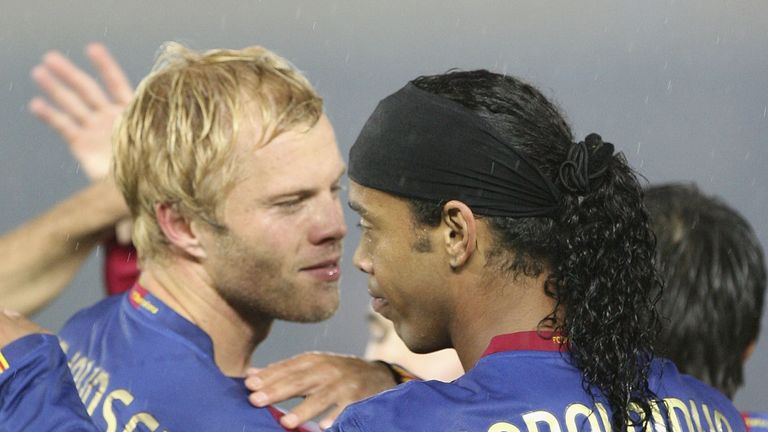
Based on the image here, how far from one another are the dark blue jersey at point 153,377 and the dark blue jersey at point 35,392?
40 centimetres

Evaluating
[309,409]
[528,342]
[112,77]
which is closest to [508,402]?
[528,342]

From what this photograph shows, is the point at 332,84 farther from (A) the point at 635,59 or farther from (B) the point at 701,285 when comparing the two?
(B) the point at 701,285

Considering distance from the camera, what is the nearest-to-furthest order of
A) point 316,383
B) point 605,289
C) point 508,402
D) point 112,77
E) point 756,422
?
point 508,402 → point 605,289 → point 756,422 → point 316,383 → point 112,77

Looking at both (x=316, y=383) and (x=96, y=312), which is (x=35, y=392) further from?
(x=96, y=312)

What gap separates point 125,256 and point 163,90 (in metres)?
0.88

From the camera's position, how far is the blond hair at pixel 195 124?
3289mm

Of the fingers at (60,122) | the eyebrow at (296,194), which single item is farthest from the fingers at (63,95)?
the eyebrow at (296,194)

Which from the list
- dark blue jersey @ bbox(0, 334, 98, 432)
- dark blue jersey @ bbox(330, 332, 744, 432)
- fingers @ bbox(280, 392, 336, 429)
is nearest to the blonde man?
fingers @ bbox(280, 392, 336, 429)

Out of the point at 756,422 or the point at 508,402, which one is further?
the point at 756,422

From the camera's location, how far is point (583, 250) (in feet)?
8.34

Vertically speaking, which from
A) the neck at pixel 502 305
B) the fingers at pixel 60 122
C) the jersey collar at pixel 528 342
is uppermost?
the neck at pixel 502 305

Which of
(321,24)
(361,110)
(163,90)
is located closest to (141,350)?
(163,90)

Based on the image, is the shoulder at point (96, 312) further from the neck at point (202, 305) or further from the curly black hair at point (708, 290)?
the curly black hair at point (708, 290)

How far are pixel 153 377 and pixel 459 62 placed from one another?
32.0ft
